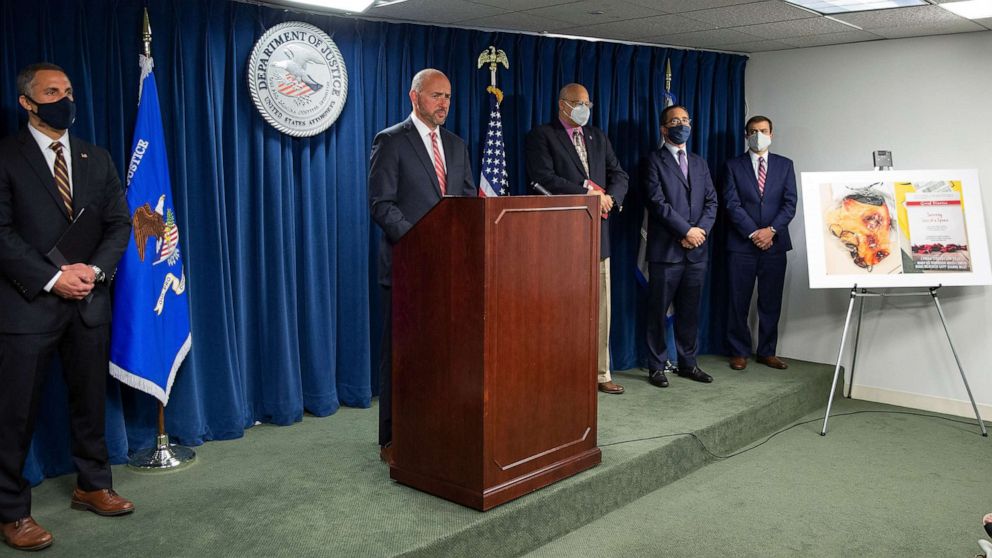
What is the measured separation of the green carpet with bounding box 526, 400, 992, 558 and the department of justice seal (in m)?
2.36

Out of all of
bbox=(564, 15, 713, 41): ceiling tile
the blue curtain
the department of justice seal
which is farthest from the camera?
bbox=(564, 15, 713, 41): ceiling tile

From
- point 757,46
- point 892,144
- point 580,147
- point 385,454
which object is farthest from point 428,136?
point 892,144

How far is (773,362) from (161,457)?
402 centimetres

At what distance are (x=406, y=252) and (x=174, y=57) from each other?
1.55 m

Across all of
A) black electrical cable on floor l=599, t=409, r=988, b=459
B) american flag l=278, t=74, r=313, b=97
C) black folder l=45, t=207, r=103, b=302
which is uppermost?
american flag l=278, t=74, r=313, b=97

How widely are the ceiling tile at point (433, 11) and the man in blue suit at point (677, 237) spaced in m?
1.52

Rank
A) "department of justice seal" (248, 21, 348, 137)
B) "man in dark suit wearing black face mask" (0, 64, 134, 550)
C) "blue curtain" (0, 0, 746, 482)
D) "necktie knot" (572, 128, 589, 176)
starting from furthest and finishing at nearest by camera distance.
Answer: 1. "necktie knot" (572, 128, 589, 176)
2. "department of justice seal" (248, 21, 348, 137)
3. "blue curtain" (0, 0, 746, 482)
4. "man in dark suit wearing black face mask" (0, 64, 134, 550)

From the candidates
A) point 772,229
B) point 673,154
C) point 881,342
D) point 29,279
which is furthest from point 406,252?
point 881,342

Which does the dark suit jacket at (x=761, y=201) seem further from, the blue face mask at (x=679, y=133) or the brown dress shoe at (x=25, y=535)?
the brown dress shoe at (x=25, y=535)

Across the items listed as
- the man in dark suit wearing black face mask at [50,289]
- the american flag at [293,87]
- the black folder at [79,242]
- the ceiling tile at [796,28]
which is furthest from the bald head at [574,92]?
the black folder at [79,242]

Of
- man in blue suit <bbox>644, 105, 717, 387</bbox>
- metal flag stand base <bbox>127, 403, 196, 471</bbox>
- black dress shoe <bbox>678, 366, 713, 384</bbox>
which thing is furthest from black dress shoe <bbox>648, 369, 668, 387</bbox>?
metal flag stand base <bbox>127, 403, 196, 471</bbox>

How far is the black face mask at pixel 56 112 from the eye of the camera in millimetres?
3139

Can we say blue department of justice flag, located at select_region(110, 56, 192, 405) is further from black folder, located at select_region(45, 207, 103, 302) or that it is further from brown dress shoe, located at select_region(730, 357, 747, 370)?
brown dress shoe, located at select_region(730, 357, 747, 370)

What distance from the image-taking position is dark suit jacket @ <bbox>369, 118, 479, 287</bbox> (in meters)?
3.66
